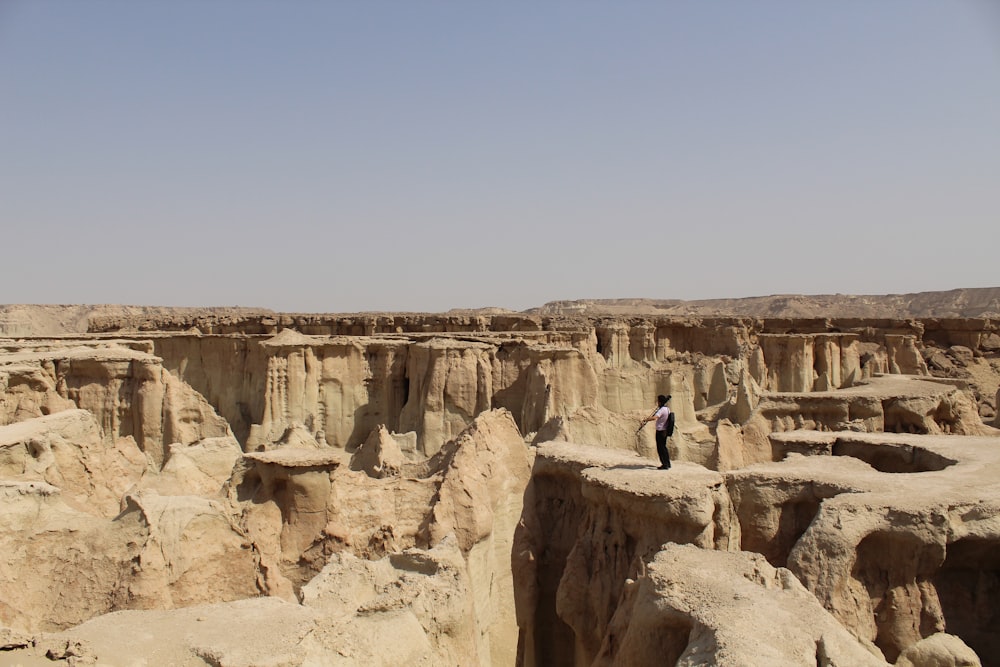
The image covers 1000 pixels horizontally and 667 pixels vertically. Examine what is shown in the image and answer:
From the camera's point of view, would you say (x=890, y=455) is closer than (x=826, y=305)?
Yes

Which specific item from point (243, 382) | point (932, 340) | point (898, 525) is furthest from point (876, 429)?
point (932, 340)

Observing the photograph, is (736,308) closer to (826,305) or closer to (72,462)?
(826,305)

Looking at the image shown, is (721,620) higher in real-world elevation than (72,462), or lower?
lower

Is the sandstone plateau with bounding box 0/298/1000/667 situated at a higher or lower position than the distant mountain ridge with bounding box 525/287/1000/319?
lower

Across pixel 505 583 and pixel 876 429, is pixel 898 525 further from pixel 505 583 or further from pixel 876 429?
pixel 876 429

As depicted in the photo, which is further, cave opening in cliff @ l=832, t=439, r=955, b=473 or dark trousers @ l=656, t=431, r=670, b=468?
cave opening in cliff @ l=832, t=439, r=955, b=473

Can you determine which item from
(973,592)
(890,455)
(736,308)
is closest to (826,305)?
(736,308)

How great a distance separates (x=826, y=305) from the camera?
339 feet

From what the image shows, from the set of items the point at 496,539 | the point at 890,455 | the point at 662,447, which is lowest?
the point at 496,539

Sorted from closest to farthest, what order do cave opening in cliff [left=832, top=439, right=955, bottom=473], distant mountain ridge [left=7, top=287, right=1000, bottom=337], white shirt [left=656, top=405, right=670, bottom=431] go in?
white shirt [left=656, top=405, right=670, bottom=431]
cave opening in cliff [left=832, top=439, right=955, bottom=473]
distant mountain ridge [left=7, top=287, right=1000, bottom=337]

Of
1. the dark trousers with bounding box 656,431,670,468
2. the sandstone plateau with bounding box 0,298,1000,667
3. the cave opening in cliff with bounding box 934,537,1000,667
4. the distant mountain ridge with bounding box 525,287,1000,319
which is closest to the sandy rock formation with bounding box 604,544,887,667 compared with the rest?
the sandstone plateau with bounding box 0,298,1000,667

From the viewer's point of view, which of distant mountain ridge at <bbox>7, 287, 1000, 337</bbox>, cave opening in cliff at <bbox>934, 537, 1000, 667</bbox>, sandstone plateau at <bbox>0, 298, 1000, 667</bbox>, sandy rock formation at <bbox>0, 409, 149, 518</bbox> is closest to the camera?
sandstone plateau at <bbox>0, 298, 1000, 667</bbox>

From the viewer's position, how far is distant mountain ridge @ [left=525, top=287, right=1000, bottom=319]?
92.3 metres

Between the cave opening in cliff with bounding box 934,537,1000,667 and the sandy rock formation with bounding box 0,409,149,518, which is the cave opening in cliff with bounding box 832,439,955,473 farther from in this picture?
the sandy rock formation with bounding box 0,409,149,518
